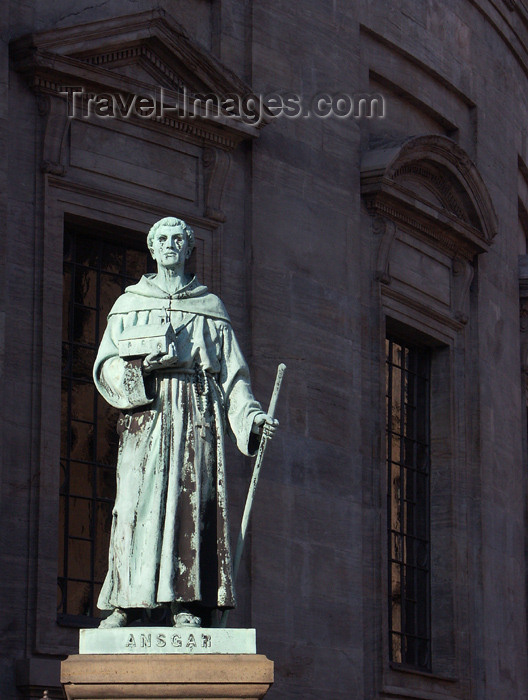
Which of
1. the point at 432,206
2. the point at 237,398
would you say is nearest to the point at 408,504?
the point at 432,206

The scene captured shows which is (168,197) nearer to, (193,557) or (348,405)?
(348,405)

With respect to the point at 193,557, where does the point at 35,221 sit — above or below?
above

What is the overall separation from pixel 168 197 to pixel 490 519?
7.61 metres

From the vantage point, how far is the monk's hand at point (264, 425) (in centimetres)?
1262

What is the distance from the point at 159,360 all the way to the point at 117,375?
1.10 feet

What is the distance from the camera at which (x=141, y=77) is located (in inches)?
790

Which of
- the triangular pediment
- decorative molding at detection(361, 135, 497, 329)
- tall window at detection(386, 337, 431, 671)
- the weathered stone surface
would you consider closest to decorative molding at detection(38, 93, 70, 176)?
the triangular pediment

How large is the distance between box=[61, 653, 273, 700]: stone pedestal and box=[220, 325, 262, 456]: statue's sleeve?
1633mm

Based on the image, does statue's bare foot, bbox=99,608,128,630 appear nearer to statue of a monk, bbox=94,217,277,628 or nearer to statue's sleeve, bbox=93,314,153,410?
statue of a monk, bbox=94,217,277,628

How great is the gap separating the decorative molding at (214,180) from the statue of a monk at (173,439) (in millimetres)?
7625

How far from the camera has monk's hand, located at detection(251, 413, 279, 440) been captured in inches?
497

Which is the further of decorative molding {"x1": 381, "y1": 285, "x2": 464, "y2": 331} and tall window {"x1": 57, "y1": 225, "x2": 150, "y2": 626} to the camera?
decorative molding {"x1": 381, "y1": 285, "x2": 464, "y2": 331}

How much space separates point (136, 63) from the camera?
20.0m

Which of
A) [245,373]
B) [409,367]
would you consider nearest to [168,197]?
[409,367]
